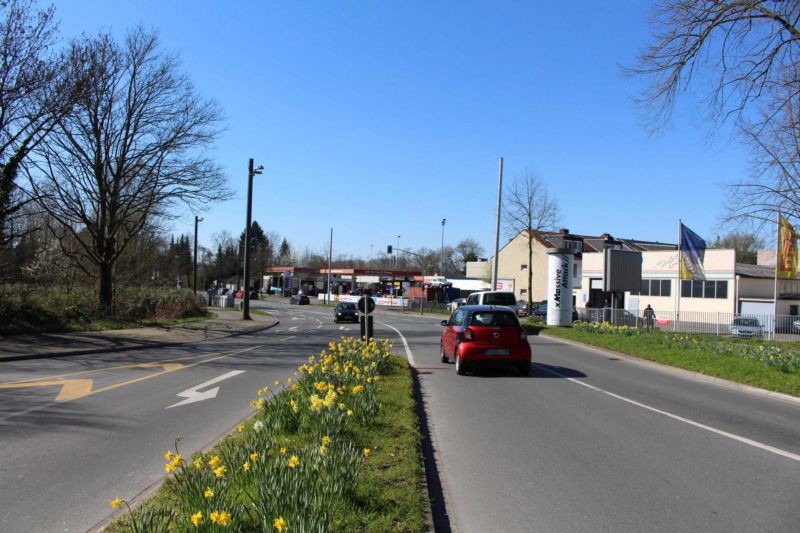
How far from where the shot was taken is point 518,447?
23.9ft

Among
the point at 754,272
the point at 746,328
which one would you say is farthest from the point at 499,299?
the point at 754,272

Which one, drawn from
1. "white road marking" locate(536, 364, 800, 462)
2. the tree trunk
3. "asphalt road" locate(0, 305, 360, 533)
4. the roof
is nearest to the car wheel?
"white road marking" locate(536, 364, 800, 462)

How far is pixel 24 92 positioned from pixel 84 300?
1026 centimetres

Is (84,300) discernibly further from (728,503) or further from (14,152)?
(728,503)

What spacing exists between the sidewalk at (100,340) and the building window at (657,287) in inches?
1500

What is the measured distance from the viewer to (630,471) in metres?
6.30

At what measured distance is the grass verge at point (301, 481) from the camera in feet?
12.9

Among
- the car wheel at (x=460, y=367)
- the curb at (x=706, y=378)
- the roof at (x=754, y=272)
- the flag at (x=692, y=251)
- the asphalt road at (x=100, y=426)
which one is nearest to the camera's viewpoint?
the asphalt road at (x=100, y=426)

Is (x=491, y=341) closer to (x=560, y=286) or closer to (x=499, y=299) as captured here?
(x=499, y=299)

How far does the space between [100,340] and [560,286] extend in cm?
2112

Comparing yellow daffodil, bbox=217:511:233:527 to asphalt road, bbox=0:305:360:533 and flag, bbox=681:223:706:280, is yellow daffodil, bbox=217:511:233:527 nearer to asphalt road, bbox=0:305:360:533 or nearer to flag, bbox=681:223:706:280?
asphalt road, bbox=0:305:360:533

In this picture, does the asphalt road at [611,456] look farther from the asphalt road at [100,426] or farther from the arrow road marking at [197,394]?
the arrow road marking at [197,394]

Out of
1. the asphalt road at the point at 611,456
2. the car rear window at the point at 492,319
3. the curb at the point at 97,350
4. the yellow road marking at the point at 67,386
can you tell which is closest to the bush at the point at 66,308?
the curb at the point at 97,350

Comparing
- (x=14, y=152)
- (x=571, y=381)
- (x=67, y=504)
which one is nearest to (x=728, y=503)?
(x=67, y=504)
